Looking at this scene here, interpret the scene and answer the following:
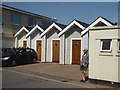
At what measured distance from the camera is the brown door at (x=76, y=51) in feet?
63.7

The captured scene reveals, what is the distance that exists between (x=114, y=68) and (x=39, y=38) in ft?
45.3

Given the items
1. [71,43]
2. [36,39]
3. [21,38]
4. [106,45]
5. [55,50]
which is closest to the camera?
[106,45]

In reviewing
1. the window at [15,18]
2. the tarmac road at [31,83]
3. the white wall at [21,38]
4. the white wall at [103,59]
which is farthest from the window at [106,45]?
the window at [15,18]

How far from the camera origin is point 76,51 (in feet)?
64.2

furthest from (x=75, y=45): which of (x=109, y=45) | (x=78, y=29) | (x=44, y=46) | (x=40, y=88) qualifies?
(x=40, y=88)

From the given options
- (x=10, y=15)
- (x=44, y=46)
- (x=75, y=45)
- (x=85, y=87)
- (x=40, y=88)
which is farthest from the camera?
(x=10, y=15)

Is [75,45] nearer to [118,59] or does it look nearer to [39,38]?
[39,38]

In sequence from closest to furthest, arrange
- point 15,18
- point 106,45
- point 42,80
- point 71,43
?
point 106,45
point 42,80
point 71,43
point 15,18

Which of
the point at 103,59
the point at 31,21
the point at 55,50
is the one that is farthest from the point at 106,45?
the point at 31,21

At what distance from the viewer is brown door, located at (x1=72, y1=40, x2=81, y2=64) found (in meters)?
19.4

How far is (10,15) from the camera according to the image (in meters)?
25.3

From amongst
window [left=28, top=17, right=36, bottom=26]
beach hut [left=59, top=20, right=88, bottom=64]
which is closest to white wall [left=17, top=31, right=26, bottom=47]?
window [left=28, top=17, right=36, bottom=26]

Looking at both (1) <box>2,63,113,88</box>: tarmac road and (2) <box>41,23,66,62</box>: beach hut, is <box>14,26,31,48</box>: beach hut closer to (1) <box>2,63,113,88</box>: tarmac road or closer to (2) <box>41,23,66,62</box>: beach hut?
(2) <box>41,23,66,62</box>: beach hut

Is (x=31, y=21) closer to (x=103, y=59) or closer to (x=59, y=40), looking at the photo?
(x=59, y=40)
